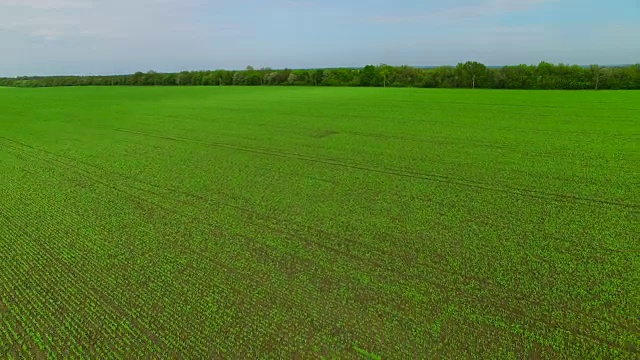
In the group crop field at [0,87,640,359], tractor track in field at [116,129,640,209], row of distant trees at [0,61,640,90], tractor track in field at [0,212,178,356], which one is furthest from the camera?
row of distant trees at [0,61,640,90]

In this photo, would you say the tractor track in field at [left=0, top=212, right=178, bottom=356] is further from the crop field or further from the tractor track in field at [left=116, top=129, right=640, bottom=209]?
the tractor track in field at [left=116, top=129, right=640, bottom=209]

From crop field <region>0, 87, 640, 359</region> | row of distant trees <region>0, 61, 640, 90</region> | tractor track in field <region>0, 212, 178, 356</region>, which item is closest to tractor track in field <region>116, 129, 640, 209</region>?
crop field <region>0, 87, 640, 359</region>

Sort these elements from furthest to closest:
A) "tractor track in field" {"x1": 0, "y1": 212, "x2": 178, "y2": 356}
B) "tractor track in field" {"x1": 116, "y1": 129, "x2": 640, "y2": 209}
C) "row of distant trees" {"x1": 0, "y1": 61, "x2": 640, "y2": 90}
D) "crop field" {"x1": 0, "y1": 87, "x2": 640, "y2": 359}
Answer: "row of distant trees" {"x1": 0, "y1": 61, "x2": 640, "y2": 90} < "tractor track in field" {"x1": 116, "y1": 129, "x2": 640, "y2": 209} < "tractor track in field" {"x1": 0, "y1": 212, "x2": 178, "y2": 356} < "crop field" {"x1": 0, "y1": 87, "x2": 640, "y2": 359}

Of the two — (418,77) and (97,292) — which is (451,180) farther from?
(418,77)

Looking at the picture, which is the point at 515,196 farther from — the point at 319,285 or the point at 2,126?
the point at 2,126

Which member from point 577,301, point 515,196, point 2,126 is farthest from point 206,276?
point 2,126

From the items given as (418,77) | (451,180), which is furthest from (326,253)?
(418,77)

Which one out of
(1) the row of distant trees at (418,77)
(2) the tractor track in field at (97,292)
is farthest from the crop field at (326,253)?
(1) the row of distant trees at (418,77)
